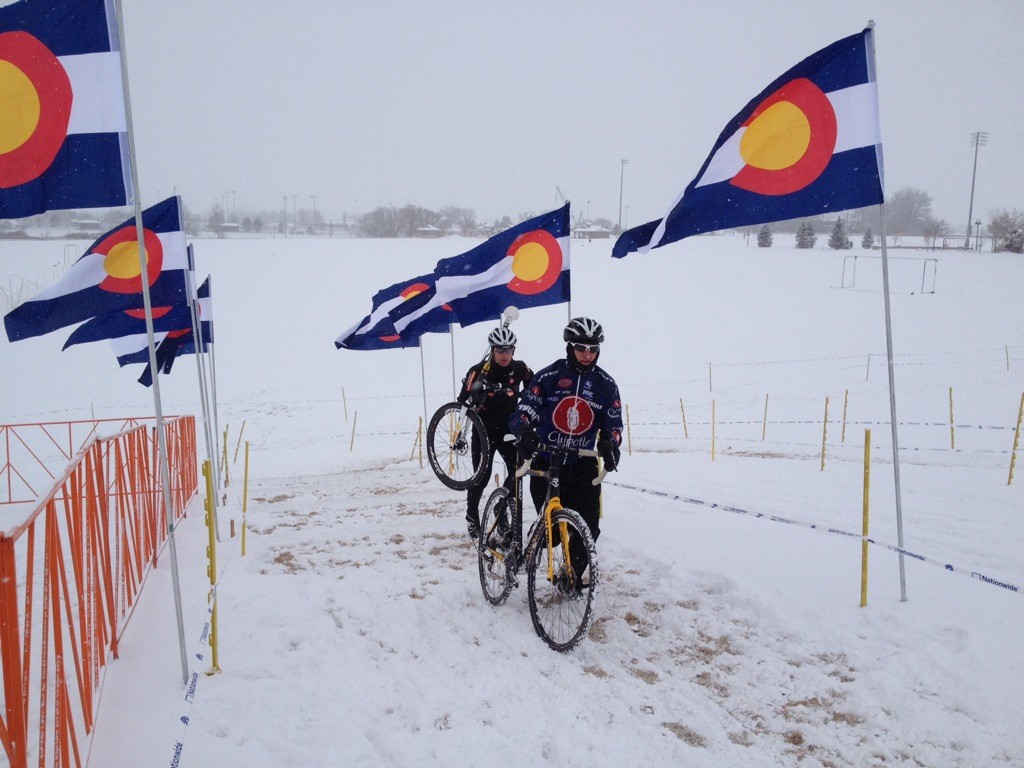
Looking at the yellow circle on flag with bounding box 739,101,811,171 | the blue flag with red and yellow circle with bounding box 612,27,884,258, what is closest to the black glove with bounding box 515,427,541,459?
the blue flag with red and yellow circle with bounding box 612,27,884,258

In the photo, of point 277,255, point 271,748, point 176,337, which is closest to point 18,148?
point 271,748

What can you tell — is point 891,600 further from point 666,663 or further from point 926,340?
point 926,340

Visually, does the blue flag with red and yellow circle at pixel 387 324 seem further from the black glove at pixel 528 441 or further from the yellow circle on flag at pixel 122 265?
the black glove at pixel 528 441

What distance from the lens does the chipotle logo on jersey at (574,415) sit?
4969mm

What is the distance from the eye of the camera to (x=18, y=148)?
4227 millimetres

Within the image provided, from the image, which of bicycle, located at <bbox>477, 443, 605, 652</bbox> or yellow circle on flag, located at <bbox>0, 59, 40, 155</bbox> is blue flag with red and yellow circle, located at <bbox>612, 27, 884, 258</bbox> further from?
yellow circle on flag, located at <bbox>0, 59, 40, 155</bbox>

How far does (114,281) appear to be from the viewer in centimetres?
612

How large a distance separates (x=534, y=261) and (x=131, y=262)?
15.2ft

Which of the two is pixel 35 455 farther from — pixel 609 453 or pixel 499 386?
pixel 609 453

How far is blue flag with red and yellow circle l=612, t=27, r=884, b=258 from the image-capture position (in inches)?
184

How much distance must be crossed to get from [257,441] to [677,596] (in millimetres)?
18563

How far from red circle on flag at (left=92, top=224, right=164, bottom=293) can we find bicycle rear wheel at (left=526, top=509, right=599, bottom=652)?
427 centimetres

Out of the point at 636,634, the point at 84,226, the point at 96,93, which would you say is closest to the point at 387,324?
the point at 96,93

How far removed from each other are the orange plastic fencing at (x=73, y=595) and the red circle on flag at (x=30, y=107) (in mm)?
1907
